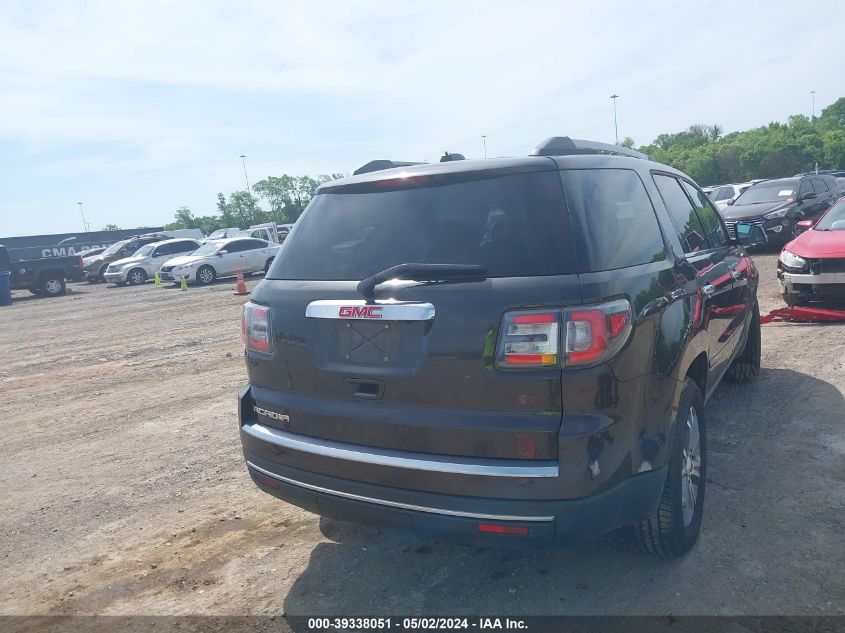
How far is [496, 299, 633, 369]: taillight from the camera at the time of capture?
2500 millimetres

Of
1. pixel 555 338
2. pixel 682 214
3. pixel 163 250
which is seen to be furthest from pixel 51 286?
pixel 555 338

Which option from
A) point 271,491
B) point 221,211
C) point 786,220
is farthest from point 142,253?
point 221,211

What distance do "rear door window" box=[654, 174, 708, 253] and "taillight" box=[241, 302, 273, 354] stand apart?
2301 millimetres

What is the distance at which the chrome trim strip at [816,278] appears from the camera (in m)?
7.58

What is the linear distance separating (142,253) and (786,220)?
2274 cm

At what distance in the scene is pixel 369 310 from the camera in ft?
9.00

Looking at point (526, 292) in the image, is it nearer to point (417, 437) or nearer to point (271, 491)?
point (417, 437)

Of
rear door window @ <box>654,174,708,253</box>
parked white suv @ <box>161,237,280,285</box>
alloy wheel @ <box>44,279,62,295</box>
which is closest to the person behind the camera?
rear door window @ <box>654,174,708,253</box>

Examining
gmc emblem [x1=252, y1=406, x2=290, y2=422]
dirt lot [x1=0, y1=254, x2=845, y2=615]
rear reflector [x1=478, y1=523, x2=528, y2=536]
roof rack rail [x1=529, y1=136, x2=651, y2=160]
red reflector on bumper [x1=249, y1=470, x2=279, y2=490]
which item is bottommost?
dirt lot [x1=0, y1=254, x2=845, y2=615]

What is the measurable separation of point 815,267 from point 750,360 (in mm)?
2737

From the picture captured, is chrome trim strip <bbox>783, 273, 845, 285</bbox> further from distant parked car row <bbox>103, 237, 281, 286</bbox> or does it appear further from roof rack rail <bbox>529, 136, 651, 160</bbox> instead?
distant parked car row <bbox>103, 237, 281, 286</bbox>

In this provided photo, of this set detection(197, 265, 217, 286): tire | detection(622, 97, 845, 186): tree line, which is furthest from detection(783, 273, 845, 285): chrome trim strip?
detection(622, 97, 845, 186): tree line

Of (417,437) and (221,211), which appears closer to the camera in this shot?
(417,437)

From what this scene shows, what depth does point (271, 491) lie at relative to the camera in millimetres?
3178
